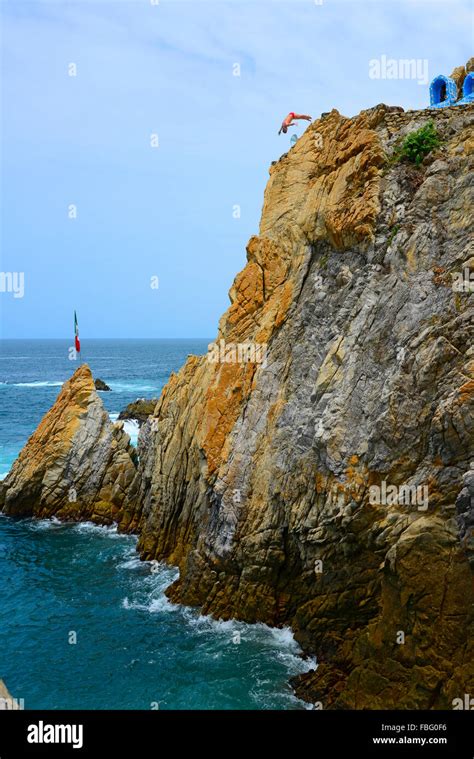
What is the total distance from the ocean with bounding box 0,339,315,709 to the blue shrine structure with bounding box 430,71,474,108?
77.1 feet

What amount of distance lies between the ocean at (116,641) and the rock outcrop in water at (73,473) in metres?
3.74

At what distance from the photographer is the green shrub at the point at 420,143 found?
22.4 meters

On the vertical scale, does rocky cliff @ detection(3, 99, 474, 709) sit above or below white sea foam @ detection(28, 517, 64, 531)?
above

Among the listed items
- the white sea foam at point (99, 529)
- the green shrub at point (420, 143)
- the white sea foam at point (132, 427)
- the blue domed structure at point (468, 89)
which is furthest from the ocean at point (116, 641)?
the blue domed structure at point (468, 89)

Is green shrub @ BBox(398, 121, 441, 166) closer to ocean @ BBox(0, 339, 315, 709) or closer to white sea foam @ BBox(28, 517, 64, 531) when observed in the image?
ocean @ BBox(0, 339, 315, 709)

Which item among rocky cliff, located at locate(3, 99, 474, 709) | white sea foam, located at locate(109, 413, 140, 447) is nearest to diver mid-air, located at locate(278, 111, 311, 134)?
rocky cliff, located at locate(3, 99, 474, 709)

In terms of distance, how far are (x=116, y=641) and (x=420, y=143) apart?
23.8 m

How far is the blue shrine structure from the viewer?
23.8 m

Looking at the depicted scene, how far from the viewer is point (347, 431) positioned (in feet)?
67.3

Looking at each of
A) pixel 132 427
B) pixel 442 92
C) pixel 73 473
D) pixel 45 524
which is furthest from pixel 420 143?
pixel 132 427

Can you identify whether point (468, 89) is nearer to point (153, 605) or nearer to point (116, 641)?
point (153, 605)

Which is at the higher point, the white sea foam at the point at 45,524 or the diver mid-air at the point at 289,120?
the diver mid-air at the point at 289,120

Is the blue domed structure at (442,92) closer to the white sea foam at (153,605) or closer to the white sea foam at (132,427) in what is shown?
the white sea foam at (153,605)
